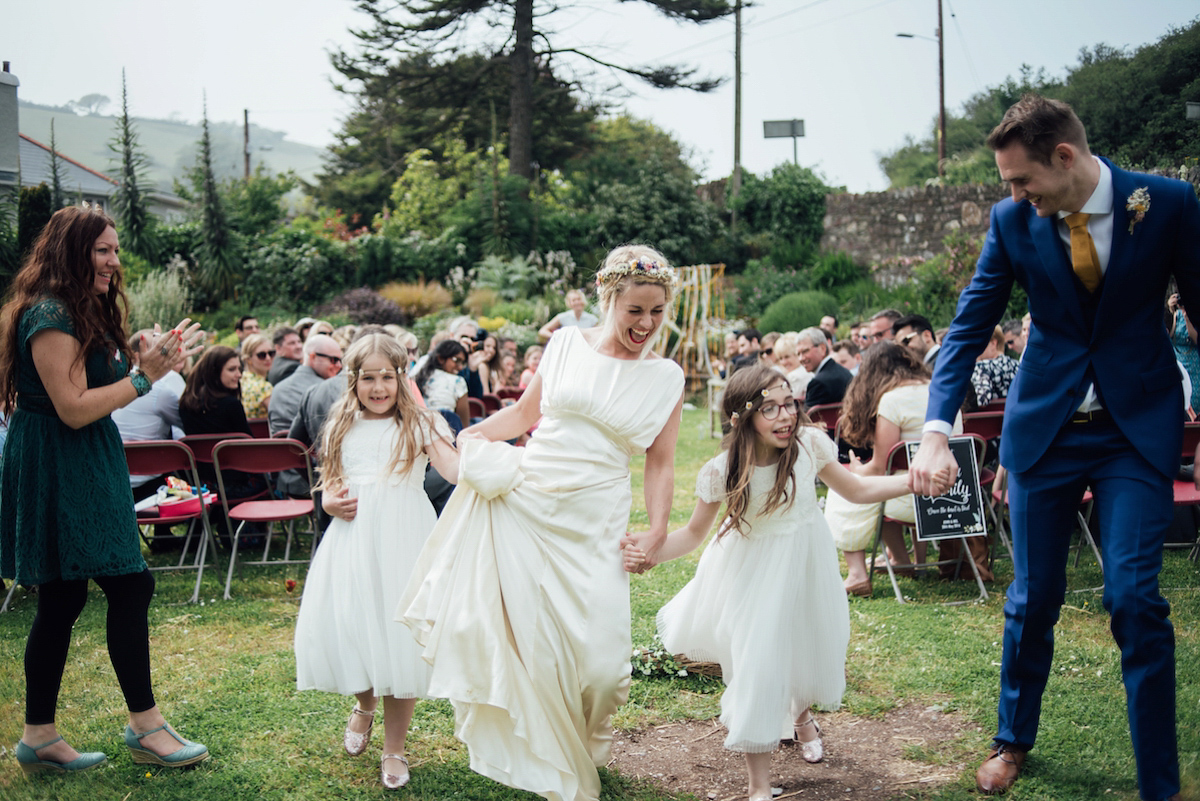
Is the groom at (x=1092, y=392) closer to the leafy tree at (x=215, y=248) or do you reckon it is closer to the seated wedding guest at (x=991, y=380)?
the seated wedding guest at (x=991, y=380)

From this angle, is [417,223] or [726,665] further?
[417,223]

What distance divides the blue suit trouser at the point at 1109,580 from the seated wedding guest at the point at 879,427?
2.36m

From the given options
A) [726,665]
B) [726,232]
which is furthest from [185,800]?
[726,232]

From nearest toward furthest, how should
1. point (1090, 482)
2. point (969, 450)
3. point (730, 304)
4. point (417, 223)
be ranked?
point (1090, 482)
point (969, 450)
point (730, 304)
point (417, 223)

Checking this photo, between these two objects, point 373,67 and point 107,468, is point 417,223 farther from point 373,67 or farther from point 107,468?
point 107,468

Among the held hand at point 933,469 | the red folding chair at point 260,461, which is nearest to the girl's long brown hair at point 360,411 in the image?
the held hand at point 933,469

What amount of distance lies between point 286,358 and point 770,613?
653 centimetres

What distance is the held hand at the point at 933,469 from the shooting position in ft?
9.32

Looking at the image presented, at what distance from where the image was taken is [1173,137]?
433 centimetres

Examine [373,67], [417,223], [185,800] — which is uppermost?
[373,67]

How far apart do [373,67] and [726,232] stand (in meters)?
10.4

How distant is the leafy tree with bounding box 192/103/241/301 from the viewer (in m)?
19.2

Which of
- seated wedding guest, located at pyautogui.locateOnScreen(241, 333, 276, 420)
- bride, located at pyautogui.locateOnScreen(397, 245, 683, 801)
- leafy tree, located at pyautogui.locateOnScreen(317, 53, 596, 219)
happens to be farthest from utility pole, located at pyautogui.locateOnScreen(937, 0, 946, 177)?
bride, located at pyautogui.locateOnScreen(397, 245, 683, 801)

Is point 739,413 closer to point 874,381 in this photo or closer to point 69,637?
point 874,381
